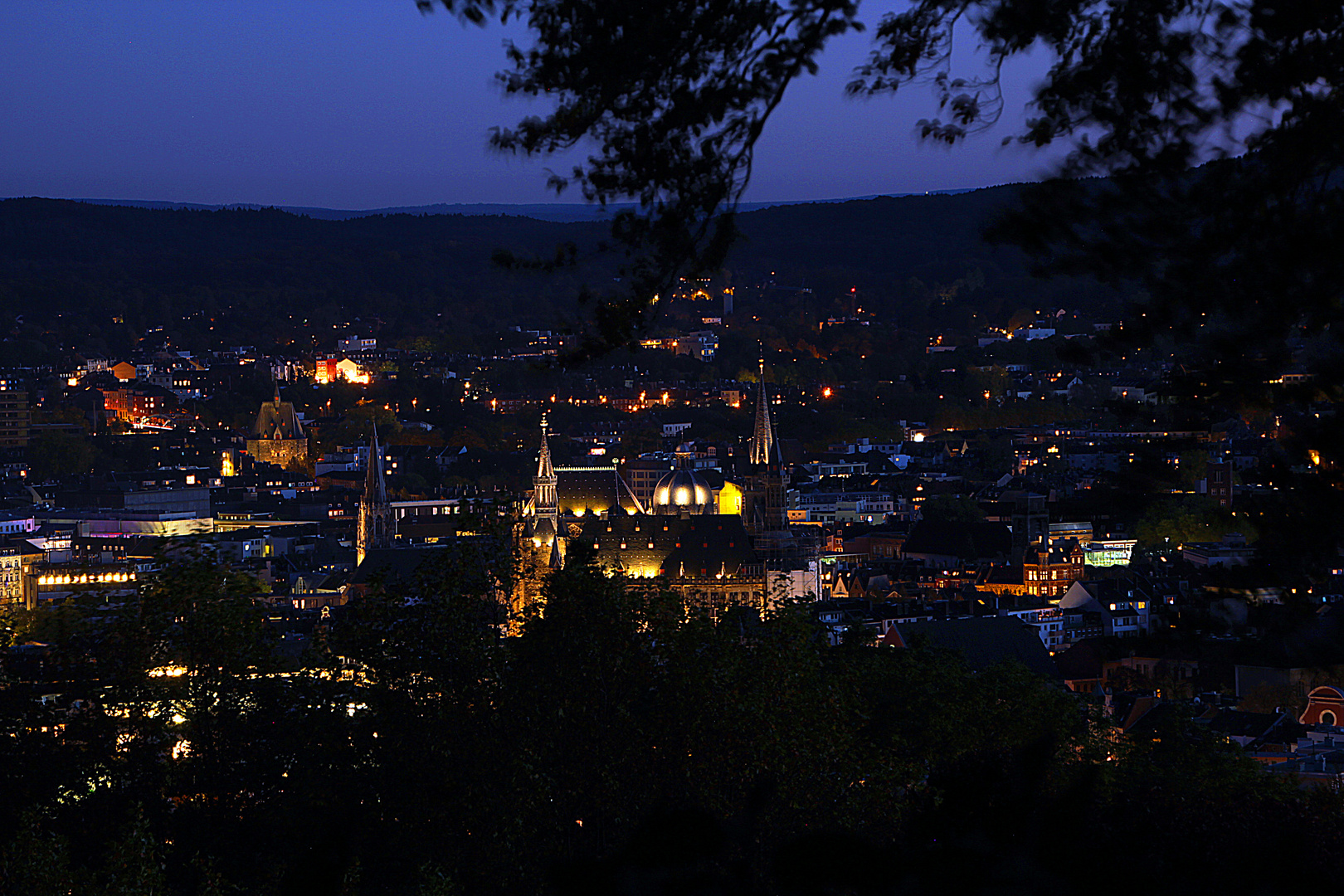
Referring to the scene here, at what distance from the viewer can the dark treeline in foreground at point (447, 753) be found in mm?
11289

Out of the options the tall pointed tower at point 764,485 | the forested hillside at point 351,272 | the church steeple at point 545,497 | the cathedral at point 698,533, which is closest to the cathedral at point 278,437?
the forested hillside at point 351,272

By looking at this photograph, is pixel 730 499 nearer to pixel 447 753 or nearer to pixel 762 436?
pixel 762 436

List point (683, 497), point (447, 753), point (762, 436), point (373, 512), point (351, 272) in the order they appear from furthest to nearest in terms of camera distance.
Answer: point (351, 272) < point (762, 436) < point (683, 497) < point (373, 512) < point (447, 753)

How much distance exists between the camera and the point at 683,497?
6122 centimetres

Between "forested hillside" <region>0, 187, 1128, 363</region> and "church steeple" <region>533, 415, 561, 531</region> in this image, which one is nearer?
"church steeple" <region>533, 415, 561, 531</region>

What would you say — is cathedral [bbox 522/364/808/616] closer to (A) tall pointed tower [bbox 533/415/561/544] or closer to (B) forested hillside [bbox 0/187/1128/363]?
(A) tall pointed tower [bbox 533/415/561/544]

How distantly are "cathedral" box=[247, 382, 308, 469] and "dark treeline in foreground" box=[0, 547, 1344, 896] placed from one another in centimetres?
7625

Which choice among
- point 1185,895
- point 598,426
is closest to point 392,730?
point 1185,895

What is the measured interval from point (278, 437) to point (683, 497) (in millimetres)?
38019

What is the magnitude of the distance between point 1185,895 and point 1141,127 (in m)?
2.97

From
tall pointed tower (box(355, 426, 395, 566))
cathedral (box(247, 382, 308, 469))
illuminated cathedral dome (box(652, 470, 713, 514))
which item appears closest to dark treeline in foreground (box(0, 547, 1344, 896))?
tall pointed tower (box(355, 426, 395, 566))

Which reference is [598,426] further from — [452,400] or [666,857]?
[666,857]

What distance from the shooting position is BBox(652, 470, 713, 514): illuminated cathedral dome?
200 feet

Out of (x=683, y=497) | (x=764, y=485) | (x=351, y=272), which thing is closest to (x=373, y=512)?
(x=683, y=497)
